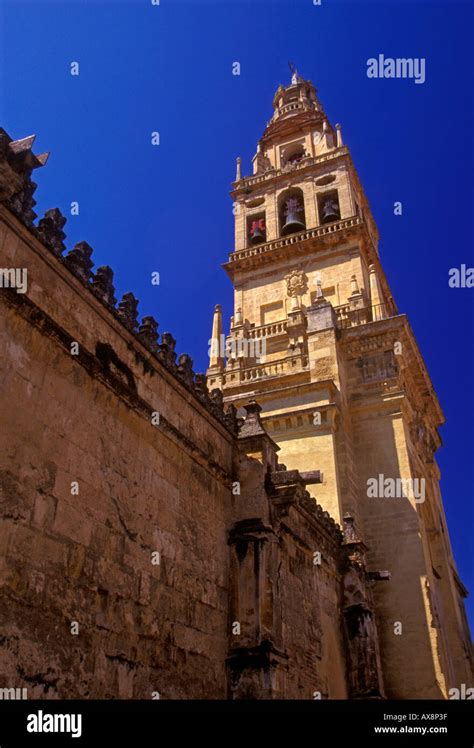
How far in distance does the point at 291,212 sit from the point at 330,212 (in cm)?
175

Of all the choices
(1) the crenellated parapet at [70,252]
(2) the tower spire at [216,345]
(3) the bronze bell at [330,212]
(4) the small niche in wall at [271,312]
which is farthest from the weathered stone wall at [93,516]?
(3) the bronze bell at [330,212]

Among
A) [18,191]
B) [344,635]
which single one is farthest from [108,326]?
[344,635]

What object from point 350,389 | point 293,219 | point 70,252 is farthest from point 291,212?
point 70,252

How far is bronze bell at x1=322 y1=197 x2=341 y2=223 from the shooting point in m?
25.3

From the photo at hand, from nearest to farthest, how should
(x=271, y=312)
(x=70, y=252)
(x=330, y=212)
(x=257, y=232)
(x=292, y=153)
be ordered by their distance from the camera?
(x=70, y=252) < (x=271, y=312) < (x=330, y=212) < (x=257, y=232) < (x=292, y=153)

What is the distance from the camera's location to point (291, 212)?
26281mm

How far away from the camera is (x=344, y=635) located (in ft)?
42.6

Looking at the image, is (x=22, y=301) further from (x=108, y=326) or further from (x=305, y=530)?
(x=305, y=530)

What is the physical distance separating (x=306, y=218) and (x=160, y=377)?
18548 millimetres

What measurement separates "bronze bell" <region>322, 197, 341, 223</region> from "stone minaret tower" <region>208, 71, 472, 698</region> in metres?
0.06

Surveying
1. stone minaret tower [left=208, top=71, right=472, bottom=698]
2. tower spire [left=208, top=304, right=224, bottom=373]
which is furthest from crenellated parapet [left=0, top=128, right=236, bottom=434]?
tower spire [left=208, top=304, right=224, bottom=373]

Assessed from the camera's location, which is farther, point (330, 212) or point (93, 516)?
point (330, 212)

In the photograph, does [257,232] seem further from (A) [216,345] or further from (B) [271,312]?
(A) [216,345]
